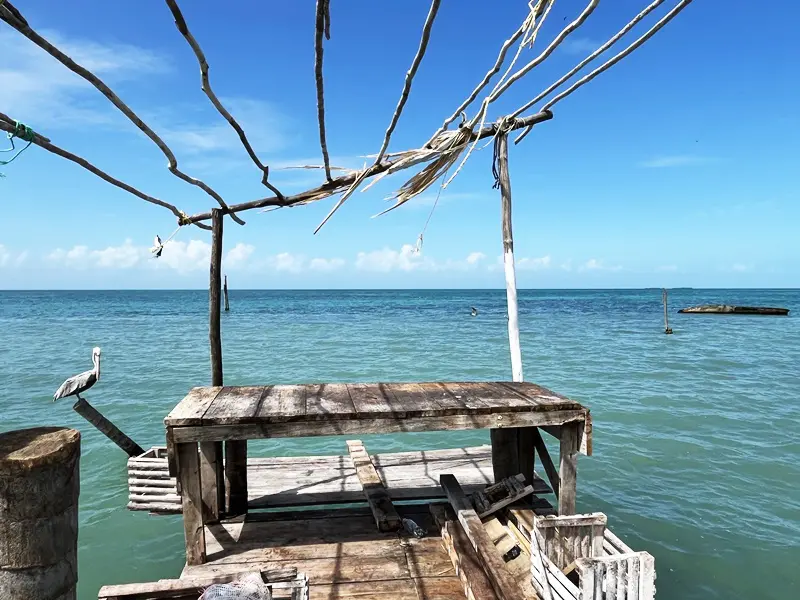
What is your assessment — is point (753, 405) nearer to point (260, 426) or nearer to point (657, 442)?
point (657, 442)

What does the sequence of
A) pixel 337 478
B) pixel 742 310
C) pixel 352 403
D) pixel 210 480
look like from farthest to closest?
pixel 742 310
pixel 337 478
pixel 210 480
pixel 352 403

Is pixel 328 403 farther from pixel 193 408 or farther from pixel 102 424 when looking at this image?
pixel 102 424

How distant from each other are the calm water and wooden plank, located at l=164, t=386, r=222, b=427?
2651 mm

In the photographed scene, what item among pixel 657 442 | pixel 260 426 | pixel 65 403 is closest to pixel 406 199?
pixel 260 426

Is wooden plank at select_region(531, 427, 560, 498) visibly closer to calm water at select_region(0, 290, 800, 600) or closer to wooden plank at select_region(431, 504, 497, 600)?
wooden plank at select_region(431, 504, 497, 600)

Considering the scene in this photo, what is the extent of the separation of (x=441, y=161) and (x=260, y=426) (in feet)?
8.42

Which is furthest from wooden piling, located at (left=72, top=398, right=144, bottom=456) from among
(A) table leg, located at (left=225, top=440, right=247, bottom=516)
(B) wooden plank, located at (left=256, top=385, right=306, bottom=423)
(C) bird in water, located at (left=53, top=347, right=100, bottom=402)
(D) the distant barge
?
(D) the distant barge

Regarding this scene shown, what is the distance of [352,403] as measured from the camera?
15.7 ft

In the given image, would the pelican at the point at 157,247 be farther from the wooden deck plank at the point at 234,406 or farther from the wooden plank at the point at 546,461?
the wooden plank at the point at 546,461

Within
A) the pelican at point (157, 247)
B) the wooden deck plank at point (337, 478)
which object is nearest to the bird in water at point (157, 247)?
the pelican at point (157, 247)

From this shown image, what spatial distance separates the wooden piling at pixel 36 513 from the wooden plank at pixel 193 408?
2.25 meters

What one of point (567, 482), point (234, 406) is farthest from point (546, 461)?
point (234, 406)

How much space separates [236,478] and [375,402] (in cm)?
205

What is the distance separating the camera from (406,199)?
4824mm
